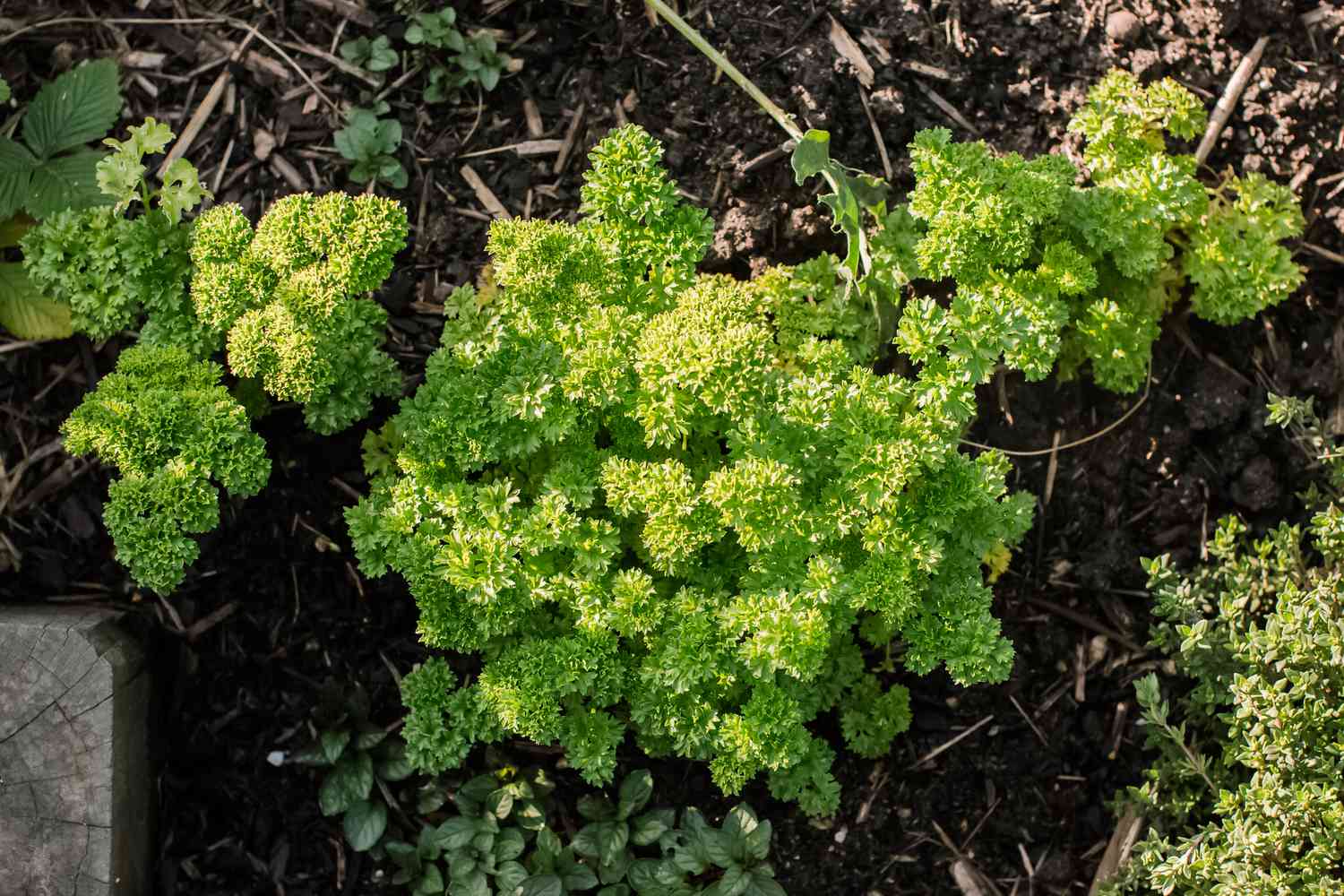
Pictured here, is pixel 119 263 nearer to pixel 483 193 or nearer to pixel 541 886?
pixel 483 193

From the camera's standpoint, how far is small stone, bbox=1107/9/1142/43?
4289 mm

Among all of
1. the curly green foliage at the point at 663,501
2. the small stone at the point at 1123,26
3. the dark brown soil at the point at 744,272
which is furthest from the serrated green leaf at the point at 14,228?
the small stone at the point at 1123,26

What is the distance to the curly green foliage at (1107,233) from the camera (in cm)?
367

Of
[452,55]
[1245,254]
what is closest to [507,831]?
→ [452,55]

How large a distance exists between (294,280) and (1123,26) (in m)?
2.80

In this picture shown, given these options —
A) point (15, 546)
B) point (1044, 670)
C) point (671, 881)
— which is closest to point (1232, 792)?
point (1044, 670)

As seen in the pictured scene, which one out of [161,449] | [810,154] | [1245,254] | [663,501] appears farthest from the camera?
[1245,254]

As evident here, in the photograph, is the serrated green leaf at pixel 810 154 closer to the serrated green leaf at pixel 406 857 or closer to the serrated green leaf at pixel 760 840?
the serrated green leaf at pixel 760 840

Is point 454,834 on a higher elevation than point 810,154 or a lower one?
lower

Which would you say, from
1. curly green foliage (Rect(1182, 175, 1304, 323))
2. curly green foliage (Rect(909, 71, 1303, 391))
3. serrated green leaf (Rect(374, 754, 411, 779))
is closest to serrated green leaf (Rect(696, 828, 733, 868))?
serrated green leaf (Rect(374, 754, 411, 779))

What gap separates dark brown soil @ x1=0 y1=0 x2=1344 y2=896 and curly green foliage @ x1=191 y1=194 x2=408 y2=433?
61 centimetres

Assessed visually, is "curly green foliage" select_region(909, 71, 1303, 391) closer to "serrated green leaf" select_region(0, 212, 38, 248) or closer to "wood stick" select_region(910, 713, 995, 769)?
"wood stick" select_region(910, 713, 995, 769)

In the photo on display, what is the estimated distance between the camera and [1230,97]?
4.33 metres

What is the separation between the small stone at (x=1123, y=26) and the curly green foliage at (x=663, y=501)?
1.44 meters
